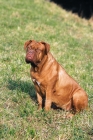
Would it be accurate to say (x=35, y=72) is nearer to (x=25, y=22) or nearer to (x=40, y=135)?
(x=40, y=135)

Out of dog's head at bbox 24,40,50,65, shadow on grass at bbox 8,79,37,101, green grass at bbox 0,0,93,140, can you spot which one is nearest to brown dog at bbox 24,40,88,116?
dog's head at bbox 24,40,50,65

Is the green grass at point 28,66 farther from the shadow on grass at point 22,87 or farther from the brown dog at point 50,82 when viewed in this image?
the brown dog at point 50,82

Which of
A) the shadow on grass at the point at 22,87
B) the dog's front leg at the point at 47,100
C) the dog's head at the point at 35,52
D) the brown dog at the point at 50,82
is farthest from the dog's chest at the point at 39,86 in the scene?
the shadow on grass at the point at 22,87

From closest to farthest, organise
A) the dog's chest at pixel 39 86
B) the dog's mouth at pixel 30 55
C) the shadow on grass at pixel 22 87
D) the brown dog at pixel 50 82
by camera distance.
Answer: the dog's mouth at pixel 30 55 < the brown dog at pixel 50 82 < the dog's chest at pixel 39 86 < the shadow on grass at pixel 22 87

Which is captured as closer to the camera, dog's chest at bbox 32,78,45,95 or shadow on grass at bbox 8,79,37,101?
dog's chest at bbox 32,78,45,95

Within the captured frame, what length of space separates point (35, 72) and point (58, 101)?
75 cm

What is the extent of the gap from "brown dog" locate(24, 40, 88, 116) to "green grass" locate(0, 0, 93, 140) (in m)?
0.21

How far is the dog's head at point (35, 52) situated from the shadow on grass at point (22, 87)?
4.91 feet

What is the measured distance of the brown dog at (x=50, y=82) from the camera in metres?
5.59

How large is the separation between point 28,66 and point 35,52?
3647mm

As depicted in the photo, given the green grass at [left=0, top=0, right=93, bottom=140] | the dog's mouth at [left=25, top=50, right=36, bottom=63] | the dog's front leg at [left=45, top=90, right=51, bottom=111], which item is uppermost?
the dog's mouth at [left=25, top=50, right=36, bottom=63]

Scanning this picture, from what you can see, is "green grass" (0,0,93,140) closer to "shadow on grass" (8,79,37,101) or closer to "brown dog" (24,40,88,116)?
"shadow on grass" (8,79,37,101)

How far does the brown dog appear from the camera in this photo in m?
5.59

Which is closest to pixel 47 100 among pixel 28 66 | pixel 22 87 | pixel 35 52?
pixel 35 52
